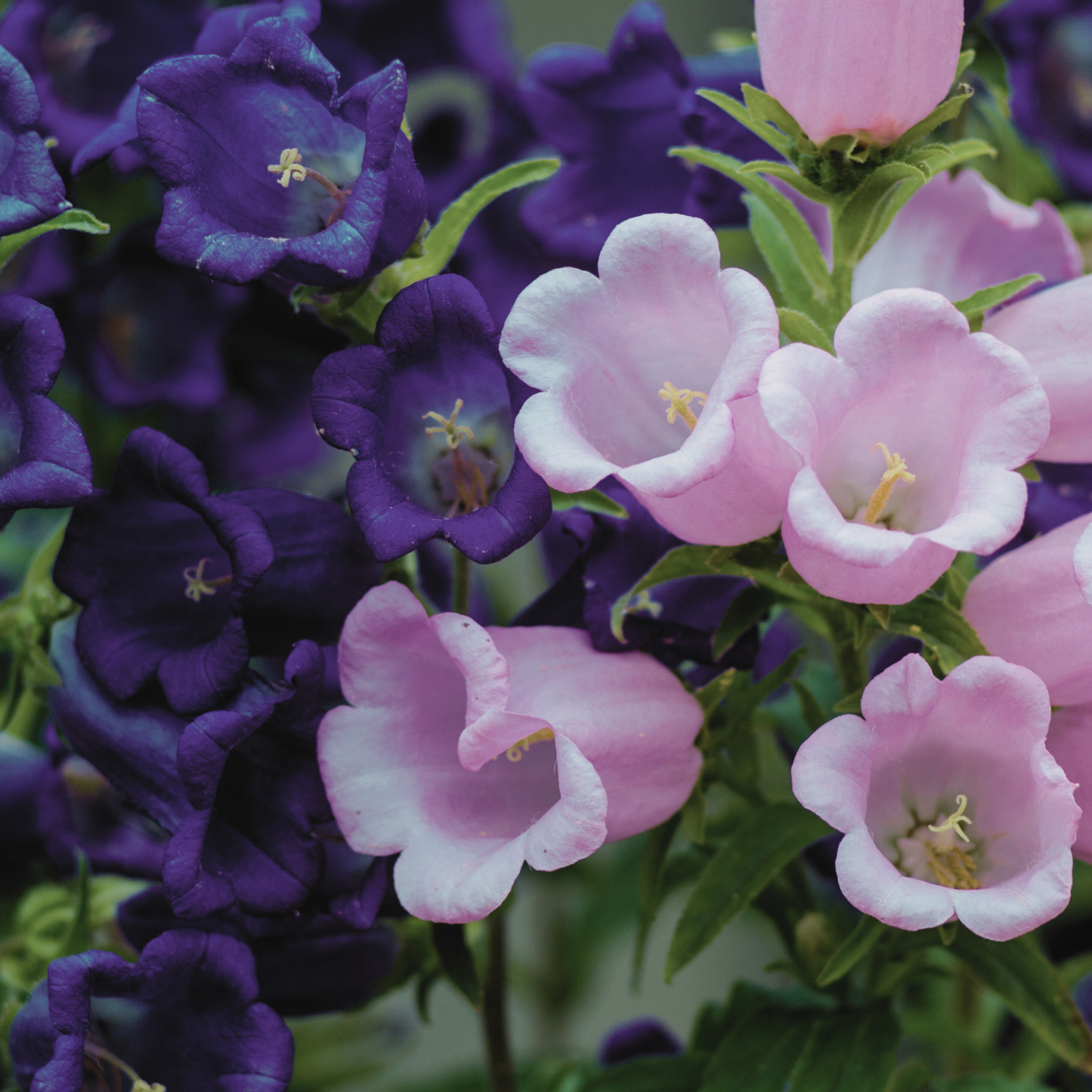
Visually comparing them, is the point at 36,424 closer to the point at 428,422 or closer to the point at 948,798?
the point at 428,422

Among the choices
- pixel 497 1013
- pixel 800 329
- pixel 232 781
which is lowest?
pixel 497 1013

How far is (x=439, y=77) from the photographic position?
1.06 meters

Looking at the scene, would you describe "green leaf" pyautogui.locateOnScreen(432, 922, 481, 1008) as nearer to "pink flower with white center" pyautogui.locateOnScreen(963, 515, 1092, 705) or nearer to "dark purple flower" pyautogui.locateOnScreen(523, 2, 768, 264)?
"pink flower with white center" pyautogui.locateOnScreen(963, 515, 1092, 705)

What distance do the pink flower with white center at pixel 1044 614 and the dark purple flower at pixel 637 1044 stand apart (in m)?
0.48

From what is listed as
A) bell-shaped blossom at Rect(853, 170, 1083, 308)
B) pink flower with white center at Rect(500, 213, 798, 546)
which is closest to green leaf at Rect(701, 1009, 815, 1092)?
pink flower with white center at Rect(500, 213, 798, 546)

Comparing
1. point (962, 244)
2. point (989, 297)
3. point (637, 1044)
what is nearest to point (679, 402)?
point (989, 297)

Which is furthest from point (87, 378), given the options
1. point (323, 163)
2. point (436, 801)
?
point (436, 801)

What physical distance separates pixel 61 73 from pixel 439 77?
11.8 inches

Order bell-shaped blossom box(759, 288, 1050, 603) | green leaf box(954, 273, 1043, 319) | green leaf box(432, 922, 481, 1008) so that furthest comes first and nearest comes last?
1. green leaf box(432, 922, 481, 1008)
2. green leaf box(954, 273, 1043, 319)
3. bell-shaped blossom box(759, 288, 1050, 603)

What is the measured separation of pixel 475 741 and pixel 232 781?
160mm

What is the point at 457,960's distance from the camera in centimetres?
71

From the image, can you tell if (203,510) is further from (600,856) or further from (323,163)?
(600,856)

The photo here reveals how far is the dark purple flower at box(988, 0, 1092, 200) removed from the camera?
926 millimetres

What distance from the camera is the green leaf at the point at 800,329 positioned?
589 millimetres
